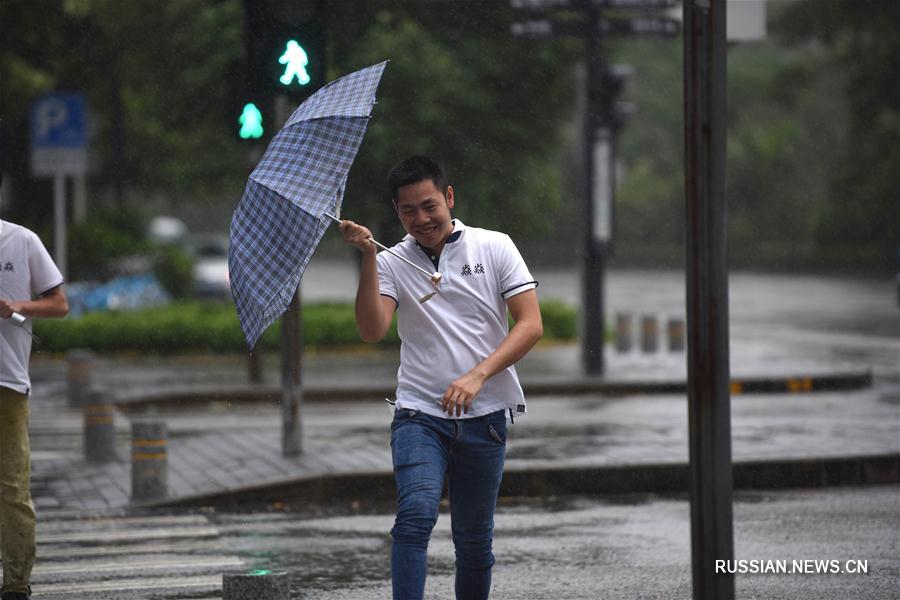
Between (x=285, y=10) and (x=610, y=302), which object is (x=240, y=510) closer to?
(x=285, y=10)

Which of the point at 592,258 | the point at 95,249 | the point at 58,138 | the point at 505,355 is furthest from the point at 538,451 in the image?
the point at 95,249

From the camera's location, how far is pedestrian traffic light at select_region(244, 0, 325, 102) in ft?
35.8

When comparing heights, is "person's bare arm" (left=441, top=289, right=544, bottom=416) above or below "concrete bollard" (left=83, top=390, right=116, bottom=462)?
above

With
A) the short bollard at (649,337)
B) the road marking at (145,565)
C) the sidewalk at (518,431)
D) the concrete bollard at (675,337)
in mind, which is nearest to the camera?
the road marking at (145,565)

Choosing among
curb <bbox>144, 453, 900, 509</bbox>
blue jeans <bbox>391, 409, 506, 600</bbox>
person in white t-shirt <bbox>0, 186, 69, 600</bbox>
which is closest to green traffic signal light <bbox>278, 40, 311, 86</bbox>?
curb <bbox>144, 453, 900, 509</bbox>

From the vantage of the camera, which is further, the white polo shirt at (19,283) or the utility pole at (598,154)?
the utility pole at (598,154)

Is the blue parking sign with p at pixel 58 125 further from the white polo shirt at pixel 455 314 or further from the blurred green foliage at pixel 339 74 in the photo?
the white polo shirt at pixel 455 314

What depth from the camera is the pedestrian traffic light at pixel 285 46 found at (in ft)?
Answer: 35.8

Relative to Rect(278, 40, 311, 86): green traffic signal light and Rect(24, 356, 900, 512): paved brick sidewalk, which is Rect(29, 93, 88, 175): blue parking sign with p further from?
Rect(278, 40, 311, 86): green traffic signal light

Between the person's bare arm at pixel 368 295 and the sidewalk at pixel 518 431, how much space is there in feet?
15.9

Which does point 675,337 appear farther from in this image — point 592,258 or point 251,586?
point 251,586

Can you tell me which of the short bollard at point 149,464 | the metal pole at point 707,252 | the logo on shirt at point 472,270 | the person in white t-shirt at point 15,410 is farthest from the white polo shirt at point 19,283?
the short bollard at point 149,464

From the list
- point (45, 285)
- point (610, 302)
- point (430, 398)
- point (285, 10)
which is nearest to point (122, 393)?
point (285, 10)

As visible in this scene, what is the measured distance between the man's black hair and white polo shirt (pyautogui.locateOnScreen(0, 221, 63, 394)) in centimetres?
189
